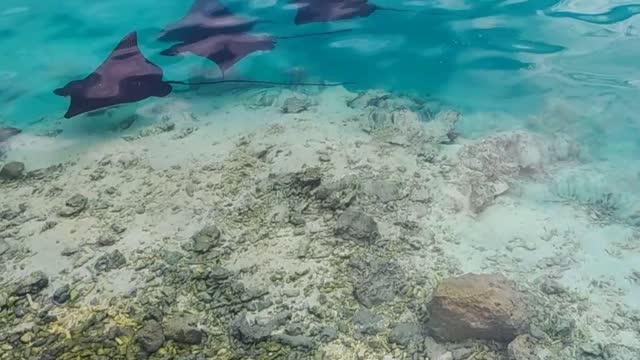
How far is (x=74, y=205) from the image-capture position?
3537mm

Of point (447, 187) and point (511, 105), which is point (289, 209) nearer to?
point (447, 187)

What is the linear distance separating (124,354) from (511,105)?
13.1 ft

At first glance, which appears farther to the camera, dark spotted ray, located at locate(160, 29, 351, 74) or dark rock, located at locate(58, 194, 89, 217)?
dark spotted ray, located at locate(160, 29, 351, 74)

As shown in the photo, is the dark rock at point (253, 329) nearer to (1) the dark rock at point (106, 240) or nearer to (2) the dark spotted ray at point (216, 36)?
(1) the dark rock at point (106, 240)

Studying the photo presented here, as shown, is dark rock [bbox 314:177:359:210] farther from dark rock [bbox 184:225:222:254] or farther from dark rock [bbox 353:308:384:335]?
dark rock [bbox 353:308:384:335]

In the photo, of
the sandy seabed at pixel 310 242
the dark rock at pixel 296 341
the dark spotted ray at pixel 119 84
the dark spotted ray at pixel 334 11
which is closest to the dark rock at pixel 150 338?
the sandy seabed at pixel 310 242

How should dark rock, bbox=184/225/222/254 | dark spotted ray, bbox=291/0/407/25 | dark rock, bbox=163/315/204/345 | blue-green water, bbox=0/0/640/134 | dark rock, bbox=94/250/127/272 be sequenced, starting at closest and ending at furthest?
1. dark rock, bbox=163/315/204/345
2. dark rock, bbox=94/250/127/272
3. dark rock, bbox=184/225/222/254
4. blue-green water, bbox=0/0/640/134
5. dark spotted ray, bbox=291/0/407/25

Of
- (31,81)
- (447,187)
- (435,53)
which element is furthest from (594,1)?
(31,81)

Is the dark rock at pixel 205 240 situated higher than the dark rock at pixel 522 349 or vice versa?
the dark rock at pixel 205 240

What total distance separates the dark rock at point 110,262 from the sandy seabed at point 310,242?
0.01 metres

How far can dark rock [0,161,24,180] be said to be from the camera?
3.90 m

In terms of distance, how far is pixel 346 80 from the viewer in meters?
5.30

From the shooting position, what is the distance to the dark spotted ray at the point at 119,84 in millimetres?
4492

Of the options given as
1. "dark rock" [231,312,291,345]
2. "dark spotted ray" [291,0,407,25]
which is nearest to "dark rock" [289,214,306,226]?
"dark rock" [231,312,291,345]
